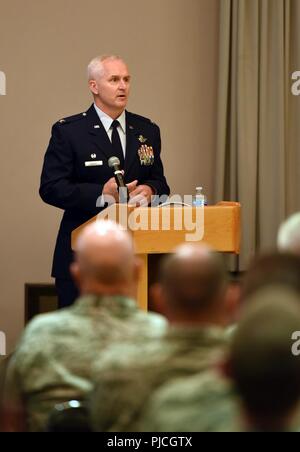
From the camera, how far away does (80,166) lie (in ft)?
19.0

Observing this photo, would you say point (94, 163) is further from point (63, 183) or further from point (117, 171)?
point (117, 171)

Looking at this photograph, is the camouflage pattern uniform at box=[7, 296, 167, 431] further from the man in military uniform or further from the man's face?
the man's face

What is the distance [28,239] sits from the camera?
7.81 meters

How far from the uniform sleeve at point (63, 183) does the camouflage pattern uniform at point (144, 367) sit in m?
2.83

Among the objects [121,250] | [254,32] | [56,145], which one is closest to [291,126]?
[254,32]

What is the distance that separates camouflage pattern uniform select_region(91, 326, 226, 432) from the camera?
2621 mm

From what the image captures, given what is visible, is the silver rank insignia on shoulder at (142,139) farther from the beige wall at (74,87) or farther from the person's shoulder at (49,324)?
the person's shoulder at (49,324)

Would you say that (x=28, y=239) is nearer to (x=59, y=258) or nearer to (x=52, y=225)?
(x=52, y=225)

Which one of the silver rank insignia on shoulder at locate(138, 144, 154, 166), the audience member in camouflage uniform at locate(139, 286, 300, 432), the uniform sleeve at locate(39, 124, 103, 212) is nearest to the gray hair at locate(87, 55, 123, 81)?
the uniform sleeve at locate(39, 124, 103, 212)

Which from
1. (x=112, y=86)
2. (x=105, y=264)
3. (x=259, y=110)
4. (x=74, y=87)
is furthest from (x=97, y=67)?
(x=105, y=264)

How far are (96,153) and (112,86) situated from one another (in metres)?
0.35

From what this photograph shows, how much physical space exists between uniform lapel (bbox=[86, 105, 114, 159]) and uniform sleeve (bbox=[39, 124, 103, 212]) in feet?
0.47

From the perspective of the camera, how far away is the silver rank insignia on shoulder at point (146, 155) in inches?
231

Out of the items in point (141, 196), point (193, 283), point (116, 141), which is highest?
point (116, 141)
